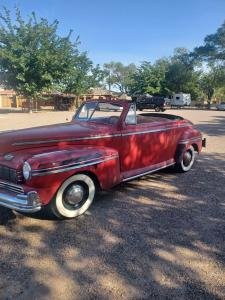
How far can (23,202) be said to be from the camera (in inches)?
166

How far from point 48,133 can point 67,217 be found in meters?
1.34

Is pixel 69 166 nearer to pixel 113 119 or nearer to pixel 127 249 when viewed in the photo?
pixel 127 249

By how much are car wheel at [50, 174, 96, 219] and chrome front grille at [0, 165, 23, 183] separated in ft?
1.88

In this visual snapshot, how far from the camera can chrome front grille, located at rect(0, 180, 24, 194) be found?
4312mm

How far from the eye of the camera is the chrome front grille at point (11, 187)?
4312mm

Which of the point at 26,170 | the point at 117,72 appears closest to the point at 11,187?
the point at 26,170

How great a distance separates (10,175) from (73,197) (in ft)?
3.09

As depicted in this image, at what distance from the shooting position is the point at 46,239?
420cm

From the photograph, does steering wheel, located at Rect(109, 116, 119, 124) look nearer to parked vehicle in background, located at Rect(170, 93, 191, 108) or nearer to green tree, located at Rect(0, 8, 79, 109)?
green tree, located at Rect(0, 8, 79, 109)

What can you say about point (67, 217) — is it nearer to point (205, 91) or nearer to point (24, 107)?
point (24, 107)

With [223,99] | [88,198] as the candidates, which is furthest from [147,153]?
[223,99]

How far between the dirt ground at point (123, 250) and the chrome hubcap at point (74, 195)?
0.88ft

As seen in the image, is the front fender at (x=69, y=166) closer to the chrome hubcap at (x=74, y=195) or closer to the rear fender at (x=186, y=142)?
the chrome hubcap at (x=74, y=195)

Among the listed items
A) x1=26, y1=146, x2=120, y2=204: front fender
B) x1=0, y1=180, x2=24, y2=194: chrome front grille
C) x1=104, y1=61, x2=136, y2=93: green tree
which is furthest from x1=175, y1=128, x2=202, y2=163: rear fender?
x1=104, y1=61, x2=136, y2=93: green tree
